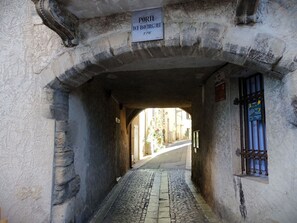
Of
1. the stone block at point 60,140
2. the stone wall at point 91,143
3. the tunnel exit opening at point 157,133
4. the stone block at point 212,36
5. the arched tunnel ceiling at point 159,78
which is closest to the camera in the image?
the stone block at point 212,36

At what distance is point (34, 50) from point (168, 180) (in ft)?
19.8

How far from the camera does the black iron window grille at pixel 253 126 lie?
132 inches

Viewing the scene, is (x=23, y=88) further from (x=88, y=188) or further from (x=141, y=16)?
(x=88, y=188)

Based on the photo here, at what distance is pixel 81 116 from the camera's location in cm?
420

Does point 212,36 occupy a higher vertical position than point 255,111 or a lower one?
higher

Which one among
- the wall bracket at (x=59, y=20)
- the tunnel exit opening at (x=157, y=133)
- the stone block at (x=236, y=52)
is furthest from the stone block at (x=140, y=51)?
the tunnel exit opening at (x=157, y=133)

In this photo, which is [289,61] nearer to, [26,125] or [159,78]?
[26,125]

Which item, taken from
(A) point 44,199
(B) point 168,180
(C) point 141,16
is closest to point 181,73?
(C) point 141,16

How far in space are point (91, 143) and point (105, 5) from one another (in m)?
2.72

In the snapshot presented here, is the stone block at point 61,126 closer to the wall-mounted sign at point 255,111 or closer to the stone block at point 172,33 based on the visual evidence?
the stone block at point 172,33

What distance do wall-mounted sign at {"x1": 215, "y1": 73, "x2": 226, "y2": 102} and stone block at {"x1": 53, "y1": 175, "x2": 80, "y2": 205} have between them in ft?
8.06

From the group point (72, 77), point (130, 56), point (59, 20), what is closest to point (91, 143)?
point (72, 77)

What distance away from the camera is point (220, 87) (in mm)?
4395

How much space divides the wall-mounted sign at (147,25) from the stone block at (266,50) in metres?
0.90
